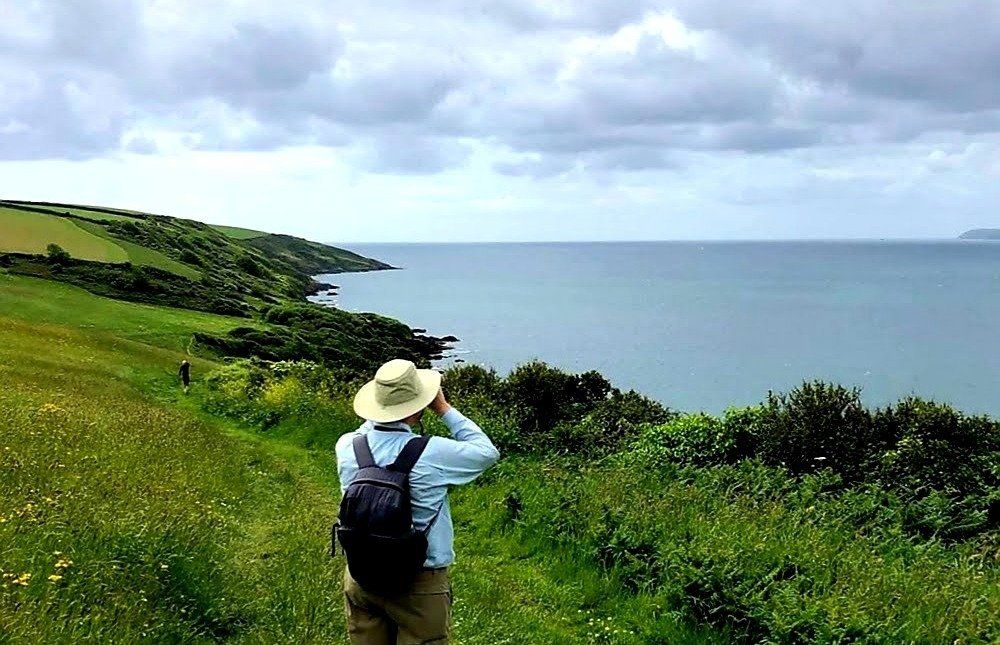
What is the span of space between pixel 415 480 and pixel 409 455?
155 mm

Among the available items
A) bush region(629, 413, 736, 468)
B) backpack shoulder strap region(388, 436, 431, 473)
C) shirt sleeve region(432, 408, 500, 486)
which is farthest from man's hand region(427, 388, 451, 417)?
bush region(629, 413, 736, 468)

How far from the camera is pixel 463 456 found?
197 inches

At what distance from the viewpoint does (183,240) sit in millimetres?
106438

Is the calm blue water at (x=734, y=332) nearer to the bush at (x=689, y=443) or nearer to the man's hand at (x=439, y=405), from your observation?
the bush at (x=689, y=443)

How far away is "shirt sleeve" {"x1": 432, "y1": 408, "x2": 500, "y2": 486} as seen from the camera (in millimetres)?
4945

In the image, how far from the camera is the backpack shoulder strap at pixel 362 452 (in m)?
4.90

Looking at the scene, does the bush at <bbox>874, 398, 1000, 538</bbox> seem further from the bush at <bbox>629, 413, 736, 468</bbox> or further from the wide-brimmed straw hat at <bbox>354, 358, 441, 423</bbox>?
the wide-brimmed straw hat at <bbox>354, 358, 441, 423</bbox>

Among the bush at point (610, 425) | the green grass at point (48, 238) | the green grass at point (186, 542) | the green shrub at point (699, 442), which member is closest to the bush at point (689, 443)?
the green shrub at point (699, 442)

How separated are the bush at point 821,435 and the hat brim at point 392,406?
485 inches

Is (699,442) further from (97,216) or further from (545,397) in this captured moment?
(97,216)

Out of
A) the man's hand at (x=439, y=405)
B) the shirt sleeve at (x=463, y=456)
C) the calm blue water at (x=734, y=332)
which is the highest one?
the man's hand at (x=439, y=405)

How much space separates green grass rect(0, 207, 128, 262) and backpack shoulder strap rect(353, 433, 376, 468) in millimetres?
67848

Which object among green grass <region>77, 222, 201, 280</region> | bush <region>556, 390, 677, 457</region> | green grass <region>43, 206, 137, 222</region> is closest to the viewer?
bush <region>556, 390, 677, 457</region>

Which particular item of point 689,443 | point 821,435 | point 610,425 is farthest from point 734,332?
point 821,435
